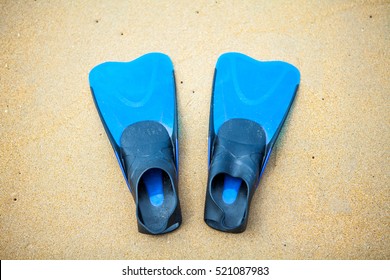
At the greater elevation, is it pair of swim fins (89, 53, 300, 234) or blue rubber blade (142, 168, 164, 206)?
pair of swim fins (89, 53, 300, 234)

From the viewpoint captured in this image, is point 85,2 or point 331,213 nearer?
point 331,213

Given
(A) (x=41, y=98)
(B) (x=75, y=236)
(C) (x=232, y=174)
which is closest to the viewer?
(C) (x=232, y=174)

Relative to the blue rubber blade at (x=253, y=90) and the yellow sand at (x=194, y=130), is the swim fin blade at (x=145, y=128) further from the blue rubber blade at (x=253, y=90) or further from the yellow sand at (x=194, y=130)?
the blue rubber blade at (x=253, y=90)

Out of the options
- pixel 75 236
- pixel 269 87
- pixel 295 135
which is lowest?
pixel 75 236

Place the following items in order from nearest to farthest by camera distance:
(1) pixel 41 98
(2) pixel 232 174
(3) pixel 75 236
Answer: (2) pixel 232 174
(3) pixel 75 236
(1) pixel 41 98

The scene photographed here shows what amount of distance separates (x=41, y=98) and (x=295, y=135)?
3.22ft

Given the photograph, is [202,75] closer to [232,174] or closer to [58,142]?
[232,174]

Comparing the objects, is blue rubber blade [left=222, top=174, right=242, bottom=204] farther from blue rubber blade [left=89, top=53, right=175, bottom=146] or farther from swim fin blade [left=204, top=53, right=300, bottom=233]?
blue rubber blade [left=89, top=53, right=175, bottom=146]

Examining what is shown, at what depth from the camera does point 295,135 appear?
1275 millimetres

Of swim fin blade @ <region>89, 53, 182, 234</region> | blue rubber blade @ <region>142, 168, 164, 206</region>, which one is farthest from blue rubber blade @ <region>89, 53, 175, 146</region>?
blue rubber blade @ <region>142, 168, 164, 206</region>

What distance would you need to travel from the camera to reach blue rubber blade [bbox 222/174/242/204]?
3.73ft

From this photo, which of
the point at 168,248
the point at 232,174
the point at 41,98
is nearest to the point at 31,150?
the point at 41,98

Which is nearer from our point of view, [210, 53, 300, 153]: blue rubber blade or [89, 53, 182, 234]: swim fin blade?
[89, 53, 182, 234]: swim fin blade

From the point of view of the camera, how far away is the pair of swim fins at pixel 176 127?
3.67 feet
